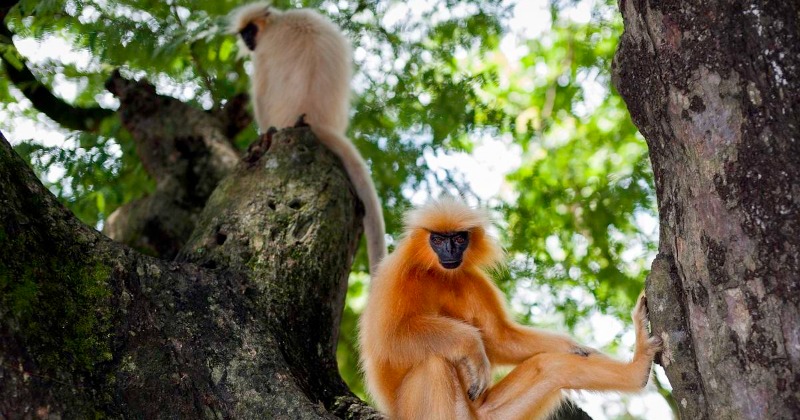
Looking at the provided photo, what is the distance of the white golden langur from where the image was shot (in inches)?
257

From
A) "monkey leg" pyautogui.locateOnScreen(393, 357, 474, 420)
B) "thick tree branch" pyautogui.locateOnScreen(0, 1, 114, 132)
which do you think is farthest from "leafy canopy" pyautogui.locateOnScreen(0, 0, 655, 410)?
"monkey leg" pyautogui.locateOnScreen(393, 357, 474, 420)

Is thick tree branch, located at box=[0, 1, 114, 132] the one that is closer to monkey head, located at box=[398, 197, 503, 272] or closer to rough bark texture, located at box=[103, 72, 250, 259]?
rough bark texture, located at box=[103, 72, 250, 259]

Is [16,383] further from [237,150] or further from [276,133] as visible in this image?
[237,150]

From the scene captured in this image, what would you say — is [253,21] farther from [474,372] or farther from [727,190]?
[727,190]

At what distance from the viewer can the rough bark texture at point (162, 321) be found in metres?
2.56

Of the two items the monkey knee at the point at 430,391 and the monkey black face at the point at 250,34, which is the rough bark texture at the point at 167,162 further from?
the monkey knee at the point at 430,391

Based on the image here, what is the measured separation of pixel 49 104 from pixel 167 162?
1.15 meters

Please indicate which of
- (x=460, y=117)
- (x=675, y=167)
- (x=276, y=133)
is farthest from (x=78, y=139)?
(x=675, y=167)

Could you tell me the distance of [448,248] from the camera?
416cm

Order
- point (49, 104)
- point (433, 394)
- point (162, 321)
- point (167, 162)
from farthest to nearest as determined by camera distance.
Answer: point (49, 104)
point (167, 162)
point (433, 394)
point (162, 321)

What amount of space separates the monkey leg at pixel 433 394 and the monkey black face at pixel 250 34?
166 inches

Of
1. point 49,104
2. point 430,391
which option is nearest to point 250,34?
point 49,104

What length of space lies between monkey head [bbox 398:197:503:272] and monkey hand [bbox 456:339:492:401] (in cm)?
54

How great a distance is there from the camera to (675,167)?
2625 mm
